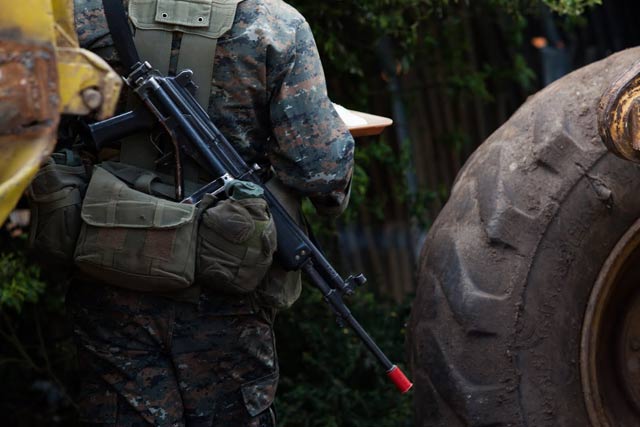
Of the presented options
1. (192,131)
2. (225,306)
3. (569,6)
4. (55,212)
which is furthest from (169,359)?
(569,6)

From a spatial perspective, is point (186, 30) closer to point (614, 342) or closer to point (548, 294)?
point (548, 294)

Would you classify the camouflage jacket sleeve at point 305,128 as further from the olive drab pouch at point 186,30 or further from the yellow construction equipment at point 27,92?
the yellow construction equipment at point 27,92

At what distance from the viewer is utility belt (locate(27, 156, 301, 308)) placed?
3.06 metres

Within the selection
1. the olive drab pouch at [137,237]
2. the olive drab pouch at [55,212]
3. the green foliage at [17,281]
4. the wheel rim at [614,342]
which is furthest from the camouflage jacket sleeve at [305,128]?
the green foliage at [17,281]

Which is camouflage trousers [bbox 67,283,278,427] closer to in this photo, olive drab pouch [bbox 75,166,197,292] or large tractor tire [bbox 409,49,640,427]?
olive drab pouch [bbox 75,166,197,292]

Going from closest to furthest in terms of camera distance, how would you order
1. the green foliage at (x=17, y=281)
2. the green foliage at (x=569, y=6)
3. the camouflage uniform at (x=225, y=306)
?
the camouflage uniform at (x=225, y=306) → the green foliage at (x=17, y=281) → the green foliage at (x=569, y=6)

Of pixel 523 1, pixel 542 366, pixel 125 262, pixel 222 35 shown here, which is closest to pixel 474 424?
pixel 542 366

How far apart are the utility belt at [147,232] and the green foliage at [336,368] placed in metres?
1.53

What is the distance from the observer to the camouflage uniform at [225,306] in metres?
3.17

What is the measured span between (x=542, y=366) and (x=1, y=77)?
5.64 feet

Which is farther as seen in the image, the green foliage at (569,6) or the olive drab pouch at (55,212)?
the green foliage at (569,6)

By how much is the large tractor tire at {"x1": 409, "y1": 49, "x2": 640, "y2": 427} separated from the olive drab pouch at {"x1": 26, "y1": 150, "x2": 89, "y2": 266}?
0.99 m

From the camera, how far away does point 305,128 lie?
10.5 feet

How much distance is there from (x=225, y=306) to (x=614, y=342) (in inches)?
41.7
